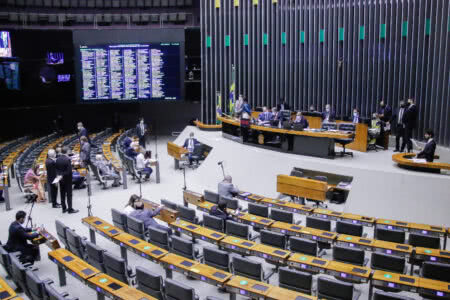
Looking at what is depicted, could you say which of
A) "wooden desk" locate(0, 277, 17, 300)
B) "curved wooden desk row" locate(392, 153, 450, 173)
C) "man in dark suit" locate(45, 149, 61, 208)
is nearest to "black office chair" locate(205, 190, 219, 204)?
"man in dark suit" locate(45, 149, 61, 208)

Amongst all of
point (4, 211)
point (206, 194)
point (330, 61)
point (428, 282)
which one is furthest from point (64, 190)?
point (330, 61)

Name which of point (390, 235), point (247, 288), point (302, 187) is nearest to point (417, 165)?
point (302, 187)

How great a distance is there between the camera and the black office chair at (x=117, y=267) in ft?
19.0

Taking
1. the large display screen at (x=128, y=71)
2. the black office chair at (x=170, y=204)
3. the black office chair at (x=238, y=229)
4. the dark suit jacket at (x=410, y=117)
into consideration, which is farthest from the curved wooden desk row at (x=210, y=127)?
the black office chair at (x=238, y=229)

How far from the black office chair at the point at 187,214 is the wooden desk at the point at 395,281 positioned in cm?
358

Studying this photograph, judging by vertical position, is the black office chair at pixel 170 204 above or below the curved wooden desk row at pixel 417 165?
below

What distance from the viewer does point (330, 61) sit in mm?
16062

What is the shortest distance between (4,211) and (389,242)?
8.34 meters

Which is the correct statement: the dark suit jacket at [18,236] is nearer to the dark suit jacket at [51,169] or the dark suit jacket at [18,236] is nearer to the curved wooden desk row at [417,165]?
the dark suit jacket at [51,169]

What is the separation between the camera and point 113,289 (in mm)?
5203

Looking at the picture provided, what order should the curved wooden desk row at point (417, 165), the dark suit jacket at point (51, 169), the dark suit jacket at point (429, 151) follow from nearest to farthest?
the curved wooden desk row at point (417, 165) → the dark suit jacket at point (429, 151) → the dark suit jacket at point (51, 169)

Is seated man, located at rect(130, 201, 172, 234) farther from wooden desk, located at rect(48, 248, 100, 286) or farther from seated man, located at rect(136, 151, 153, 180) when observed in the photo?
seated man, located at rect(136, 151, 153, 180)

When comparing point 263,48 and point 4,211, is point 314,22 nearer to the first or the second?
point 263,48

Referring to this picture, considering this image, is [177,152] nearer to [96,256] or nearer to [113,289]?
[96,256]
